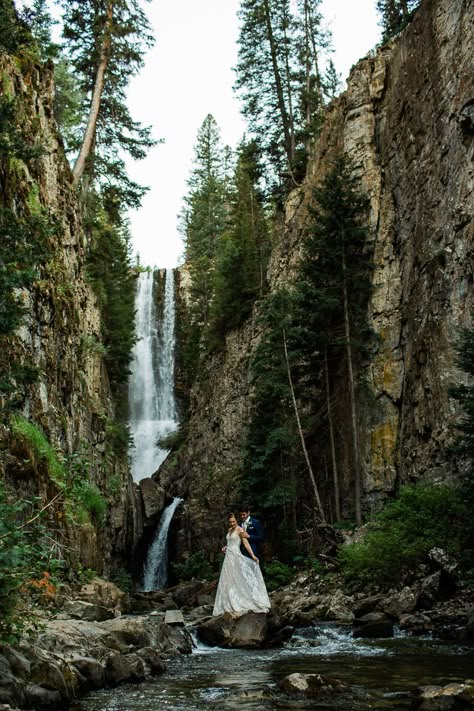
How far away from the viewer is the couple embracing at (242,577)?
11867mm

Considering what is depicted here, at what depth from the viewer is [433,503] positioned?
1638 centimetres

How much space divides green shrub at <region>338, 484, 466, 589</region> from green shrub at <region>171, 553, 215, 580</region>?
38.1ft

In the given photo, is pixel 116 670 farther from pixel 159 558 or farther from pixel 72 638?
pixel 159 558

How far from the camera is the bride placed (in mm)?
11859

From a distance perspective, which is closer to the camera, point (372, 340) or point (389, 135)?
point (372, 340)

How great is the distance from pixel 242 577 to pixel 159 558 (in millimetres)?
19975

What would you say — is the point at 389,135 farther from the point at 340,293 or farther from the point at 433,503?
the point at 433,503

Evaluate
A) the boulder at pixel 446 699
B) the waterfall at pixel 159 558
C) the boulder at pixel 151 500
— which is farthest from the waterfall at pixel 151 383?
the boulder at pixel 446 699

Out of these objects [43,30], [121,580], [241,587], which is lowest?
[121,580]

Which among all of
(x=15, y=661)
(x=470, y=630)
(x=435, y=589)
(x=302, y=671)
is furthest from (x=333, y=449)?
(x=15, y=661)

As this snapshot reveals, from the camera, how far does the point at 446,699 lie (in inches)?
222

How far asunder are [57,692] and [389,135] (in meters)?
24.7

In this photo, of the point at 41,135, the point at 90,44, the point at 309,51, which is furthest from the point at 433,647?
the point at 309,51

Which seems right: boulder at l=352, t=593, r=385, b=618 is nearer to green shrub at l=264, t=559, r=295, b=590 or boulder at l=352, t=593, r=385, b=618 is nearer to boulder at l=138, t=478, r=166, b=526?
green shrub at l=264, t=559, r=295, b=590
